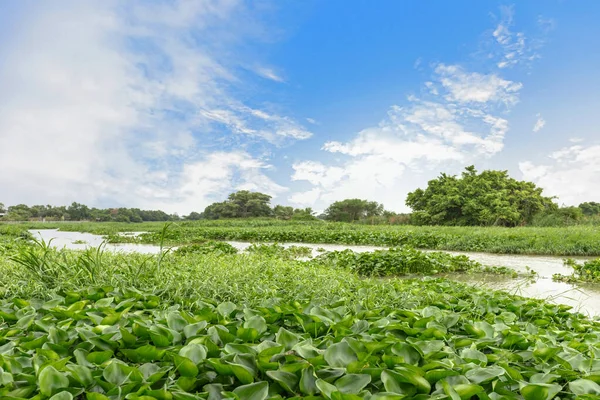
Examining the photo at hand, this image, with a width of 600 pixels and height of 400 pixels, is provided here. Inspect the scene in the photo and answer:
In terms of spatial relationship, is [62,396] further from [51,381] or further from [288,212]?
[288,212]

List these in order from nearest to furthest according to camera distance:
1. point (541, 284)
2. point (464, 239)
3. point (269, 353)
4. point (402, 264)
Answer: point (269, 353), point (541, 284), point (402, 264), point (464, 239)

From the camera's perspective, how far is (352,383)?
1.11m

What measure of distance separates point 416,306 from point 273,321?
1.21 m

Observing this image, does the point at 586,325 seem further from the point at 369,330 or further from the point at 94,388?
the point at 94,388

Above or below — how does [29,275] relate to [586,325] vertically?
above

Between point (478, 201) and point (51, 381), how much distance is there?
20906mm

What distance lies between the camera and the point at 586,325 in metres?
2.56

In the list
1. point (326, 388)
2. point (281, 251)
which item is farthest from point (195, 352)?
point (281, 251)

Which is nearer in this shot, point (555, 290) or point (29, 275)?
point (29, 275)

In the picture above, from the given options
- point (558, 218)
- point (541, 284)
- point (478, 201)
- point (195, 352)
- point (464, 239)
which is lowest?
point (541, 284)

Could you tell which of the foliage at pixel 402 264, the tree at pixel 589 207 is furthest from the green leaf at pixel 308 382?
the tree at pixel 589 207

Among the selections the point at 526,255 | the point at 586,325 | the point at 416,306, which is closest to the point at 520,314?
the point at 586,325

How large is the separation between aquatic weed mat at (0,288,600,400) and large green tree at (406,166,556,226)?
62.6ft

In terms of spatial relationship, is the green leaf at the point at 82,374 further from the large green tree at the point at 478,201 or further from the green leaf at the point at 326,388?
the large green tree at the point at 478,201
